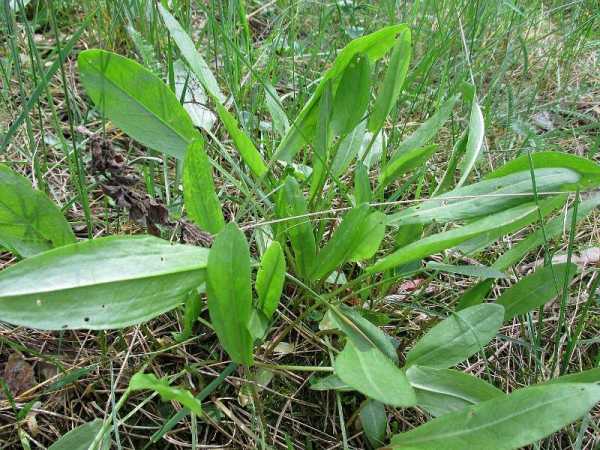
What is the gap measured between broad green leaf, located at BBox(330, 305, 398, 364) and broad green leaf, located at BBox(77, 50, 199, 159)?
371 mm

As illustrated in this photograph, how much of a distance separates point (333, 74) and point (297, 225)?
309 millimetres

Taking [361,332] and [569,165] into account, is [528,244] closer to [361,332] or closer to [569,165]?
[569,165]

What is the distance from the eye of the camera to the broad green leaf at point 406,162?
1145 mm

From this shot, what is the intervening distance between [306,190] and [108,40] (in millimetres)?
694

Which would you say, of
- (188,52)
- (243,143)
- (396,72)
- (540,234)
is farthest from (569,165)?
(188,52)

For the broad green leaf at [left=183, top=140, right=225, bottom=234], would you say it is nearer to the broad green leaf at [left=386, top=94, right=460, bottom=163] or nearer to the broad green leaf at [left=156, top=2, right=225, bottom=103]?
the broad green leaf at [left=156, top=2, right=225, bottom=103]

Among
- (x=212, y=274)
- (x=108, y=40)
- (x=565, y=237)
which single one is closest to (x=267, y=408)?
(x=212, y=274)

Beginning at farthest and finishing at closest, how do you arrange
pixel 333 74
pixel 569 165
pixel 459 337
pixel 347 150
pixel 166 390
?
pixel 347 150
pixel 333 74
pixel 569 165
pixel 459 337
pixel 166 390

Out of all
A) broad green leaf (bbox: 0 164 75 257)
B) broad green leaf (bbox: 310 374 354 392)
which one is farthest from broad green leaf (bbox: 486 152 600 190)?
broad green leaf (bbox: 0 164 75 257)

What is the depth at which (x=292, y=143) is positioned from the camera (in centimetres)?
119

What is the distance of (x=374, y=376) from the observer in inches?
31.4

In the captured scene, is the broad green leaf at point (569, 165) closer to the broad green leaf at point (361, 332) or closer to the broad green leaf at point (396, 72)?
the broad green leaf at point (396, 72)

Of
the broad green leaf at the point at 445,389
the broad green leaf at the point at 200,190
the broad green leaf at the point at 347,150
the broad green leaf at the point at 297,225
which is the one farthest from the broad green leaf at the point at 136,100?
the broad green leaf at the point at 445,389

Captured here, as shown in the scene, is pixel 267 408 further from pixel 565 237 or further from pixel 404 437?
pixel 565 237
